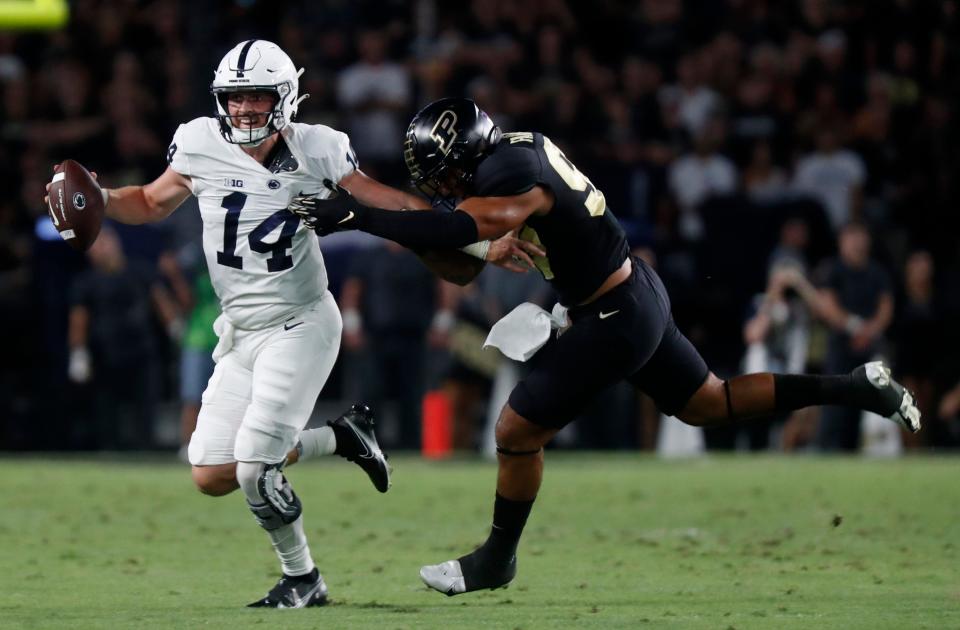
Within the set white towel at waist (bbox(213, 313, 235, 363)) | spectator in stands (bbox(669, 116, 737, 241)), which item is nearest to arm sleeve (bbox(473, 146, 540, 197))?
white towel at waist (bbox(213, 313, 235, 363))

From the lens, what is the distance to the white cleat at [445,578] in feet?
22.6

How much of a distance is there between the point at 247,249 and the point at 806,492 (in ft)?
18.1

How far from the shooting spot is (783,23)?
16547 mm

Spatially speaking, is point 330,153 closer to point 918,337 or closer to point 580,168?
point 580,168

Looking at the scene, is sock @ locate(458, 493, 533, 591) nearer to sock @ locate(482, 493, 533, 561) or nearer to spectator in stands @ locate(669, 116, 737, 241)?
sock @ locate(482, 493, 533, 561)

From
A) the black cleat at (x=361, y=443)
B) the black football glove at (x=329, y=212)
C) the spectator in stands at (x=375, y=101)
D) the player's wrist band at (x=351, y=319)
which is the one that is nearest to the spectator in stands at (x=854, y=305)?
the player's wrist band at (x=351, y=319)

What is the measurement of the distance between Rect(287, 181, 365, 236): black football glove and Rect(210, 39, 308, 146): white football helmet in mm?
451

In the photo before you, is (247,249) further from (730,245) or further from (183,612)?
(730,245)

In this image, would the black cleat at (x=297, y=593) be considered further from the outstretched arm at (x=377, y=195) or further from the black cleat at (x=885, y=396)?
the black cleat at (x=885, y=396)

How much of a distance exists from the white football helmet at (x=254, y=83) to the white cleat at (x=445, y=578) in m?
1.79

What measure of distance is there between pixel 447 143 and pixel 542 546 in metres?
2.96

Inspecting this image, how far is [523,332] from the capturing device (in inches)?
269

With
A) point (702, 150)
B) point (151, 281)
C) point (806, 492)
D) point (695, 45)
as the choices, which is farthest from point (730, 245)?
point (151, 281)

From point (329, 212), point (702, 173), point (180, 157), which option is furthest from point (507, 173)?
point (702, 173)
